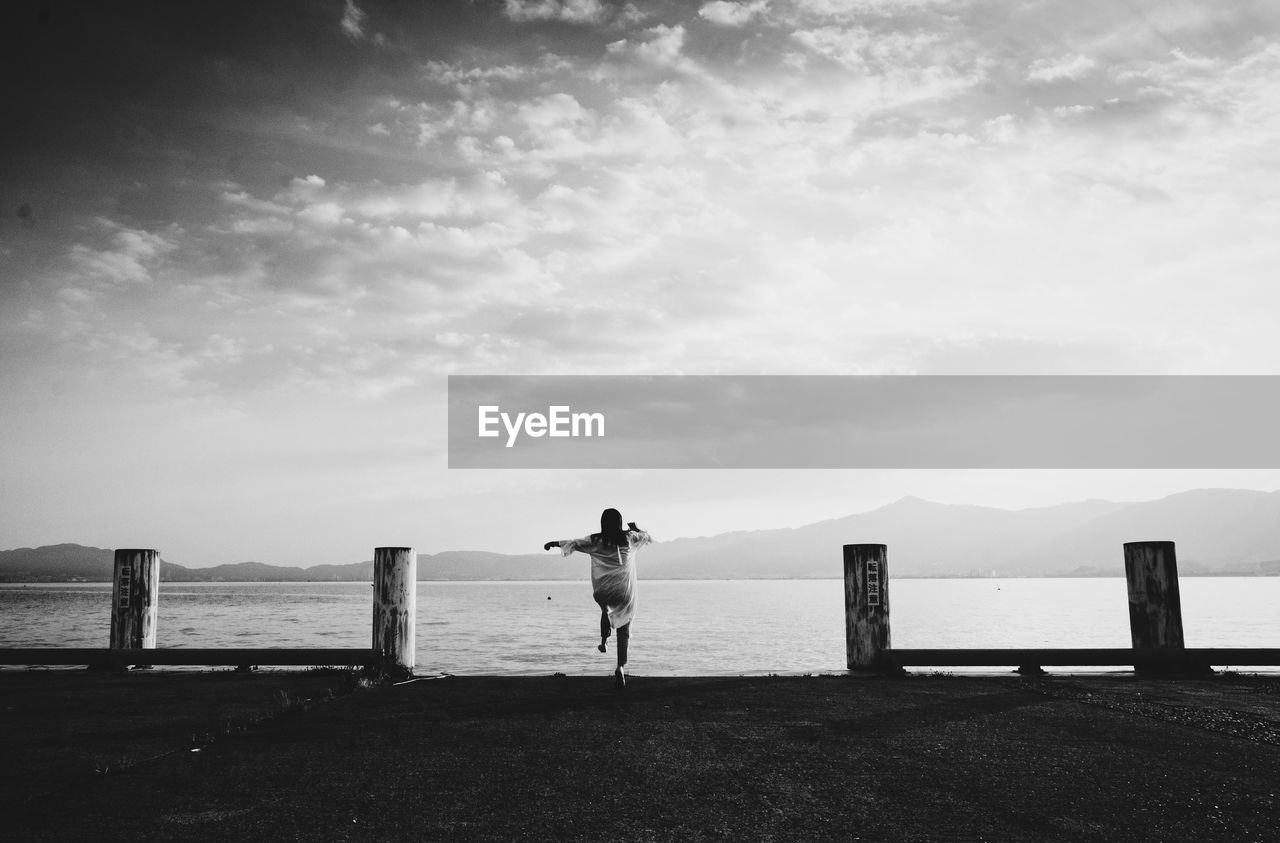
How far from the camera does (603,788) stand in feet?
15.3

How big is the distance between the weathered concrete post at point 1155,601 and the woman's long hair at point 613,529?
6.48 m

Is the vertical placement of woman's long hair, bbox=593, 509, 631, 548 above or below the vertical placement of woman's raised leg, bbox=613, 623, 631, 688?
above

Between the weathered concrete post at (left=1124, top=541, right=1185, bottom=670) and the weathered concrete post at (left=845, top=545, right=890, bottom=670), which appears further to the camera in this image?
the weathered concrete post at (left=1124, top=541, right=1185, bottom=670)

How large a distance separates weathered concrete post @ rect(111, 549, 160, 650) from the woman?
6.12 metres

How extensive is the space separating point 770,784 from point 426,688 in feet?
17.2

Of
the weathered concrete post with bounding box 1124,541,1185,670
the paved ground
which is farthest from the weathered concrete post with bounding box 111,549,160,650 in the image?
the weathered concrete post with bounding box 1124,541,1185,670

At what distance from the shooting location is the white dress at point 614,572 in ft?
31.7

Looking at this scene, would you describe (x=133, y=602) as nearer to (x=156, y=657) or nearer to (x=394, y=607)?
(x=156, y=657)

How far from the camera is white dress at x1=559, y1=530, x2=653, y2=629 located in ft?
31.7

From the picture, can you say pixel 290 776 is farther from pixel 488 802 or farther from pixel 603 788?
pixel 603 788

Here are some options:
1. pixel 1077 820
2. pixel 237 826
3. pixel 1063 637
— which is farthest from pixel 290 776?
pixel 1063 637

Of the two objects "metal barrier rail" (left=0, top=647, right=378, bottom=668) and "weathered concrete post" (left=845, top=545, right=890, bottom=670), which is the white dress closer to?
"weathered concrete post" (left=845, top=545, right=890, bottom=670)

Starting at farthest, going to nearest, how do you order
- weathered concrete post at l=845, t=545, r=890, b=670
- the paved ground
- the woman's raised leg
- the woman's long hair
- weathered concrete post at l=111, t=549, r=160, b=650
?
1. weathered concrete post at l=111, t=549, r=160, b=650
2. weathered concrete post at l=845, t=545, r=890, b=670
3. the woman's long hair
4. the woman's raised leg
5. the paved ground

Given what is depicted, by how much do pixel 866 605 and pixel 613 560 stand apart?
10.9 feet
